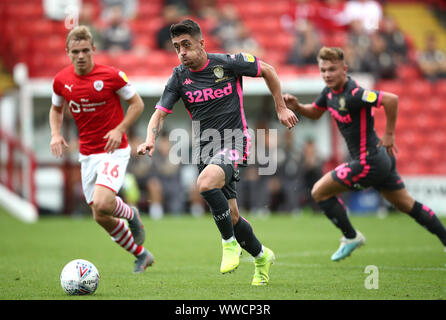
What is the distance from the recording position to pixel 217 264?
8.38m

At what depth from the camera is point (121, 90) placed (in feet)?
25.0

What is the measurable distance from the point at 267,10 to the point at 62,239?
12180mm

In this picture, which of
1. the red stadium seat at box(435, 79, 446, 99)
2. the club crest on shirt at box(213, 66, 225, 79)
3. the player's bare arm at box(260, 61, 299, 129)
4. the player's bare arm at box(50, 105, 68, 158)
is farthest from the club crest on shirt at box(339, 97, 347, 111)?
the red stadium seat at box(435, 79, 446, 99)

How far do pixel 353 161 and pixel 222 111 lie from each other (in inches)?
97.5

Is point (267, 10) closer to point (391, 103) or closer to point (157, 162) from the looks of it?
point (157, 162)

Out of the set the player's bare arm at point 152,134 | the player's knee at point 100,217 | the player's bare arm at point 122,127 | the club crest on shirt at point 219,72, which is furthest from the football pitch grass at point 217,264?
the club crest on shirt at point 219,72

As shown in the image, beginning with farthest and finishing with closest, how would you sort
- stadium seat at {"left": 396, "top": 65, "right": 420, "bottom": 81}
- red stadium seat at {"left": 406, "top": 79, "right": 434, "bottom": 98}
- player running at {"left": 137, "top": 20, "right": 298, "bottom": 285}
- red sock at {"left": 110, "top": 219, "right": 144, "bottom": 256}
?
stadium seat at {"left": 396, "top": 65, "right": 420, "bottom": 81} → red stadium seat at {"left": 406, "top": 79, "right": 434, "bottom": 98} → red sock at {"left": 110, "top": 219, "right": 144, "bottom": 256} → player running at {"left": 137, "top": 20, "right": 298, "bottom": 285}

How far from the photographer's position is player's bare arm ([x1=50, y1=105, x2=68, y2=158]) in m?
7.30

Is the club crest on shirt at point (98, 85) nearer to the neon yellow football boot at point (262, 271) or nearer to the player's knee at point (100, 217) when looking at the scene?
the player's knee at point (100, 217)

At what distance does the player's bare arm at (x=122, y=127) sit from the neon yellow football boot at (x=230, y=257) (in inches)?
63.4

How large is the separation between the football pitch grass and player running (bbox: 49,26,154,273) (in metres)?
0.60

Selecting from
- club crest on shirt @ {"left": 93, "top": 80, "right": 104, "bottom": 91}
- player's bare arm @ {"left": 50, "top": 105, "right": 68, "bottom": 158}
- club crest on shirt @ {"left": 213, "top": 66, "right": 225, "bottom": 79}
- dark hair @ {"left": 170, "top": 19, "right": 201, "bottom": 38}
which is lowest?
player's bare arm @ {"left": 50, "top": 105, "right": 68, "bottom": 158}

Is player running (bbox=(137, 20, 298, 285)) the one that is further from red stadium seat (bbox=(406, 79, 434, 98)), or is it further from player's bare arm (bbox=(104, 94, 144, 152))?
red stadium seat (bbox=(406, 79, 434, 98))
